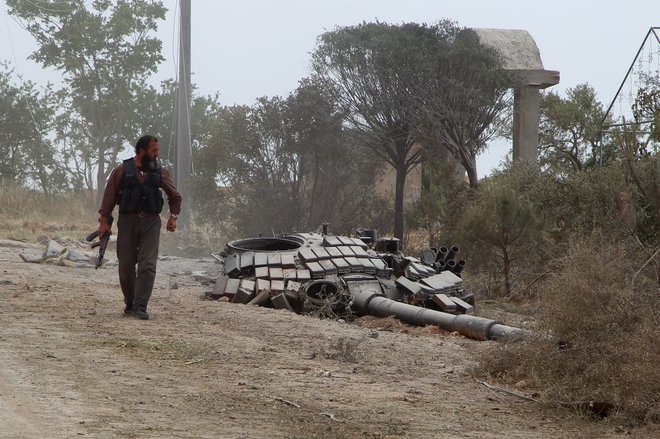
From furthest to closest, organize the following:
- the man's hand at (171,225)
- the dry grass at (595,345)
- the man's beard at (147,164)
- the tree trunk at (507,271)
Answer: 1. the tree trunk at (507,271)
2. the man's beard at (147,164)
3. the man's hand at (171,225)
4. the dry grass at (595,345)

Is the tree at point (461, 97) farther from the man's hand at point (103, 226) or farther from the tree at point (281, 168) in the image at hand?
the man's hand at point (103, 226)

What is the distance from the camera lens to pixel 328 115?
32062mm

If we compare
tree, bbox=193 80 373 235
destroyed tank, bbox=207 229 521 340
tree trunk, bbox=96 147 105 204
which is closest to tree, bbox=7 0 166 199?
tree trunk, bbox=96 147 105 204

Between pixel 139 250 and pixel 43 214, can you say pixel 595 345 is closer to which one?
pixel 139 250

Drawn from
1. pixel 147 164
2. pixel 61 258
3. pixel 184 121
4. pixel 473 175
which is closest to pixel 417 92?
pixel 473 175

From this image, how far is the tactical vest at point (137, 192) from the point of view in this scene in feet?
37.8

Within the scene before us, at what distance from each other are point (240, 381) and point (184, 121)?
25.7 meters

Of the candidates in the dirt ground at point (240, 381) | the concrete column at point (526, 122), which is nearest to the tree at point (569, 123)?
the concrete column at point (526, 122)

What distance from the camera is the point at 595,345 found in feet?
26.0

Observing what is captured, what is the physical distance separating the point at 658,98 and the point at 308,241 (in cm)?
815

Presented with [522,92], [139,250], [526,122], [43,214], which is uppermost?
[522,92]

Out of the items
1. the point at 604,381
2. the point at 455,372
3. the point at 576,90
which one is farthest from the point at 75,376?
the point at 576,90

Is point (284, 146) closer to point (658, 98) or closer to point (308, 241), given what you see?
point (658, 98)

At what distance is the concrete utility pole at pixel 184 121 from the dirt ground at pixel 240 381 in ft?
63.9
